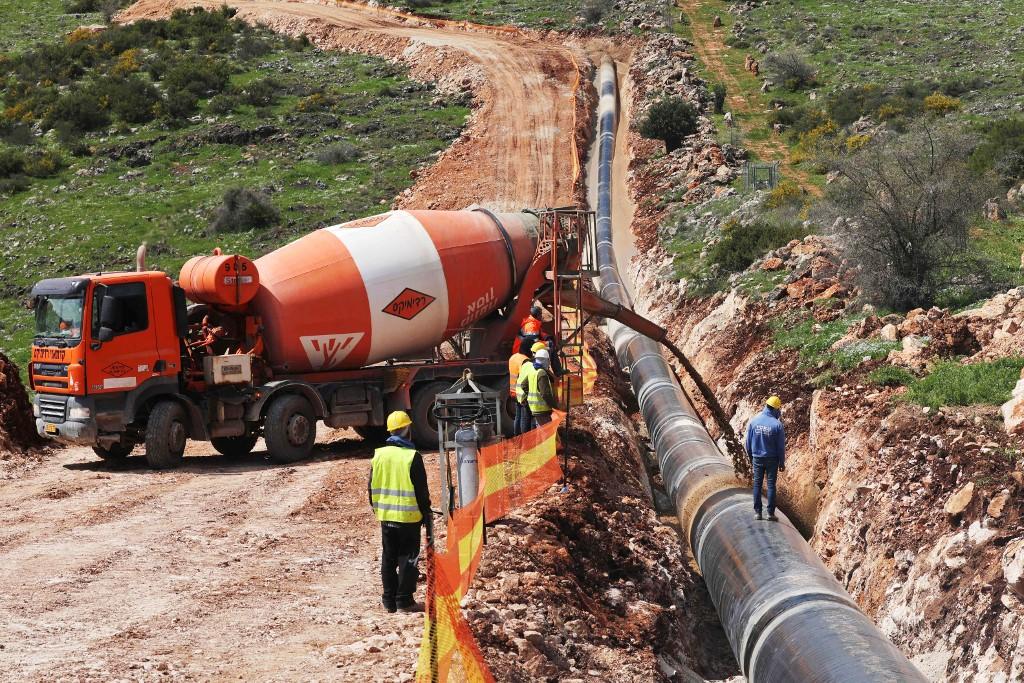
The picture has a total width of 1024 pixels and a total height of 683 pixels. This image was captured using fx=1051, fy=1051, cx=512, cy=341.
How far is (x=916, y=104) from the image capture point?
43344 mm

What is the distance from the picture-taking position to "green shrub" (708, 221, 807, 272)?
2953 centimetres

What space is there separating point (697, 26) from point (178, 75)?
31983 millimetres

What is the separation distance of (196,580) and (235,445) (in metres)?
8.77

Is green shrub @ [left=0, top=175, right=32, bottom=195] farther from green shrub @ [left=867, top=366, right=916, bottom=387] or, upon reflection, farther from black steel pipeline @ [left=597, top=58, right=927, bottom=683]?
green shrub @ [left=867, top=366, right=916, bottom=387]

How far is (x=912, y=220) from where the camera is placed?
72.3 feet

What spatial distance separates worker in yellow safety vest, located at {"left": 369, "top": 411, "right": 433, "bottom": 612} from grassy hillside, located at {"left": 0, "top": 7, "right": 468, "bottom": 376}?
68.5 ft

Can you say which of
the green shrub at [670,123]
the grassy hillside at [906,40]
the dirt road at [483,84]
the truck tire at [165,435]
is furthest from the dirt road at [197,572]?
the grassy hillside at [906,40]

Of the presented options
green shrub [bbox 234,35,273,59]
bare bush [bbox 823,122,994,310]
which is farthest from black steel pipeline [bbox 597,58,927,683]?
green shrub [bbox 234,35,273,59]

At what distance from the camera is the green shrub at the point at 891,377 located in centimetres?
1723

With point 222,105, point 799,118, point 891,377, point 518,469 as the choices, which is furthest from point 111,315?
point 799,118

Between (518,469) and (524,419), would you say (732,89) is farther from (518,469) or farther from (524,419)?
(518,469)

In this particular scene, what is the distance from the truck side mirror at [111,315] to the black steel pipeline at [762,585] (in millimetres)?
9368

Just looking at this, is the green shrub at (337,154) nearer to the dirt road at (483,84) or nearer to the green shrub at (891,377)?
the dirt road at (483,84)

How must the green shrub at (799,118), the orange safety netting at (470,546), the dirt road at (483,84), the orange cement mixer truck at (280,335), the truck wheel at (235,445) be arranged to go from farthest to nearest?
the green shrub at (799,118), the dirt road at (483,84), the truck wheel at (235,445), the orange cement mixer truck at (280,335), the orange safety netting at (470,546)
